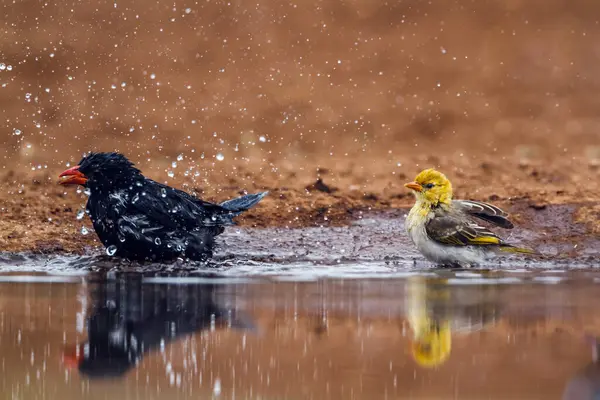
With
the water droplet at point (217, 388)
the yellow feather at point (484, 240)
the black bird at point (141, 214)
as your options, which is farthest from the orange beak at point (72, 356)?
the yellow feather at point (484, 240)

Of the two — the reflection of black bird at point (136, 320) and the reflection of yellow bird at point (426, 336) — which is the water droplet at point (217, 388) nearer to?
the reflection of black bird at point (136, 320)

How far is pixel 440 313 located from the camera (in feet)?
22.2

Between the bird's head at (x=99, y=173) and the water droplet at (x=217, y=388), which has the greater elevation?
the bird's head at (x=99, y=173)

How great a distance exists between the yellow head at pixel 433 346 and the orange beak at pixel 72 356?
1.66m

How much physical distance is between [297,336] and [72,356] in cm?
126

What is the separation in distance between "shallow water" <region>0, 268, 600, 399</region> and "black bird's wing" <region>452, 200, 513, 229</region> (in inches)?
44.3

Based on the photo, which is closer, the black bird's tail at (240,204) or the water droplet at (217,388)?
the water droplet at (217,388)

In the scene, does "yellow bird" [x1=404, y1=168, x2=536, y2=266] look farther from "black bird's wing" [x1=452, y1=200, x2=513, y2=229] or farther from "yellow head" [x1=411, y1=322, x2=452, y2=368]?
"yellow head" [x1=411, y1=322, x2=452, y2=368]

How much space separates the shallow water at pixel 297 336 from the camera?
498 centimetres

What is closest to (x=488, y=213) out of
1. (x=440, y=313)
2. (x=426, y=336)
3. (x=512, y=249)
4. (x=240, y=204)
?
(x=512, y=249)

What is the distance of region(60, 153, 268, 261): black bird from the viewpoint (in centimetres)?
920

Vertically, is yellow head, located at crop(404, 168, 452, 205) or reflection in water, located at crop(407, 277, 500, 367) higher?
yellow head, located at crop(404, 168, 452, 205)

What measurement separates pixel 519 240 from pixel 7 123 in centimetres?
759

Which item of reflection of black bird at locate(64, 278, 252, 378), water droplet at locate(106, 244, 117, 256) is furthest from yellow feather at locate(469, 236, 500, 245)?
water droplet at locate(106, 244, 117, 256)
